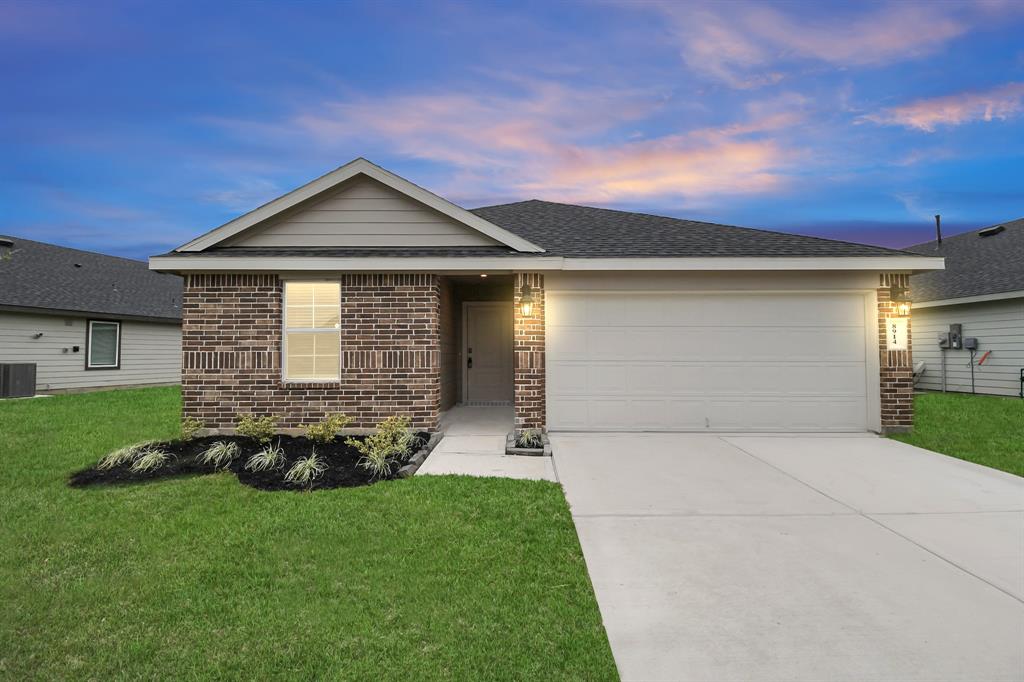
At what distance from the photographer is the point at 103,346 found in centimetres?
1584

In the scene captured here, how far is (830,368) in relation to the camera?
26.5 feet

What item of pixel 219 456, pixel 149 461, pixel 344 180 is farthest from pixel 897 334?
pixel 149 461

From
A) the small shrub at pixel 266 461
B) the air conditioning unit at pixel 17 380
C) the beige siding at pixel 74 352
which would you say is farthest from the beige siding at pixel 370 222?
the beige siding at pixel 74 352

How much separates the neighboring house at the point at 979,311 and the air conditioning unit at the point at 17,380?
27.1 meters

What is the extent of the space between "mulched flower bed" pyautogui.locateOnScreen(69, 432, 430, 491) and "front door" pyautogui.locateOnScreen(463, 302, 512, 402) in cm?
474

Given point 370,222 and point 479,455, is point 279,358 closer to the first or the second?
point 370,222

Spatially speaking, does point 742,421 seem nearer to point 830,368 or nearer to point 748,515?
point 830,368

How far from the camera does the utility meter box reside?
1421cm

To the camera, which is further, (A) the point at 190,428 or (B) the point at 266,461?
(A) the point at 190,428

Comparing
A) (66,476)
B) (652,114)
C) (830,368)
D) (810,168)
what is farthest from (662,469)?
(810,168)

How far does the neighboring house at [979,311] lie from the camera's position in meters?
12.9

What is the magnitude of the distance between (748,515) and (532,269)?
4814 mm

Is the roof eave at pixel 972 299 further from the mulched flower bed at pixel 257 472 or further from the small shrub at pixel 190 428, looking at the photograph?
the small shrub at pixel 190 428

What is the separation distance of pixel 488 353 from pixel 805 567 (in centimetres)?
861
